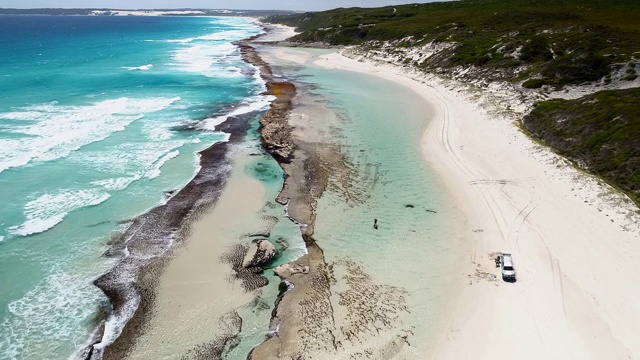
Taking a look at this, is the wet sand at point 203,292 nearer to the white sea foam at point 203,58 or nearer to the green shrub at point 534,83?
the green shrub at point 534,83

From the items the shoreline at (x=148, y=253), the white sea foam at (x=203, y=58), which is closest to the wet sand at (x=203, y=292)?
the shoreline at (x=148, y=253)

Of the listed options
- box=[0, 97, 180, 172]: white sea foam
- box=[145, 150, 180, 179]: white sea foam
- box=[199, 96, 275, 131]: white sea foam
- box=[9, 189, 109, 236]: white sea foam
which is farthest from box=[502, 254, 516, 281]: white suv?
box=[0, 97, 180, 172]: white sea foam

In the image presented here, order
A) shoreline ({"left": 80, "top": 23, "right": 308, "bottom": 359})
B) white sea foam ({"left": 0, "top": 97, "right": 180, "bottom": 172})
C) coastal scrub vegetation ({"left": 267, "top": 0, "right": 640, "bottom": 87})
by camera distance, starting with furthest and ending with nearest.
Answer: coastal scrub vegetation ({"left": 267, "top": 0, "right": 640, "bottom": 87}) < white sea foam ({"left": 0, "top": 97, "right": 180, "bottom": 172}) < shoreline ({"left": 80, "top": 23, "right": 308, "bottom": 359})

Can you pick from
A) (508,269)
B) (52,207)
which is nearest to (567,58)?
(508,269)

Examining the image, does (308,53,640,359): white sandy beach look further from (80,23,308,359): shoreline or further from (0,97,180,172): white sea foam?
Result: (0,97,180,172): white sea foam

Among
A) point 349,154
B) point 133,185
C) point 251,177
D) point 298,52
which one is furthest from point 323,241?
point 298,52

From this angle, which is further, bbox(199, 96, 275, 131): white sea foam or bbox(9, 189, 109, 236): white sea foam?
bbox(199, 96, 275, 131): white sea foam
